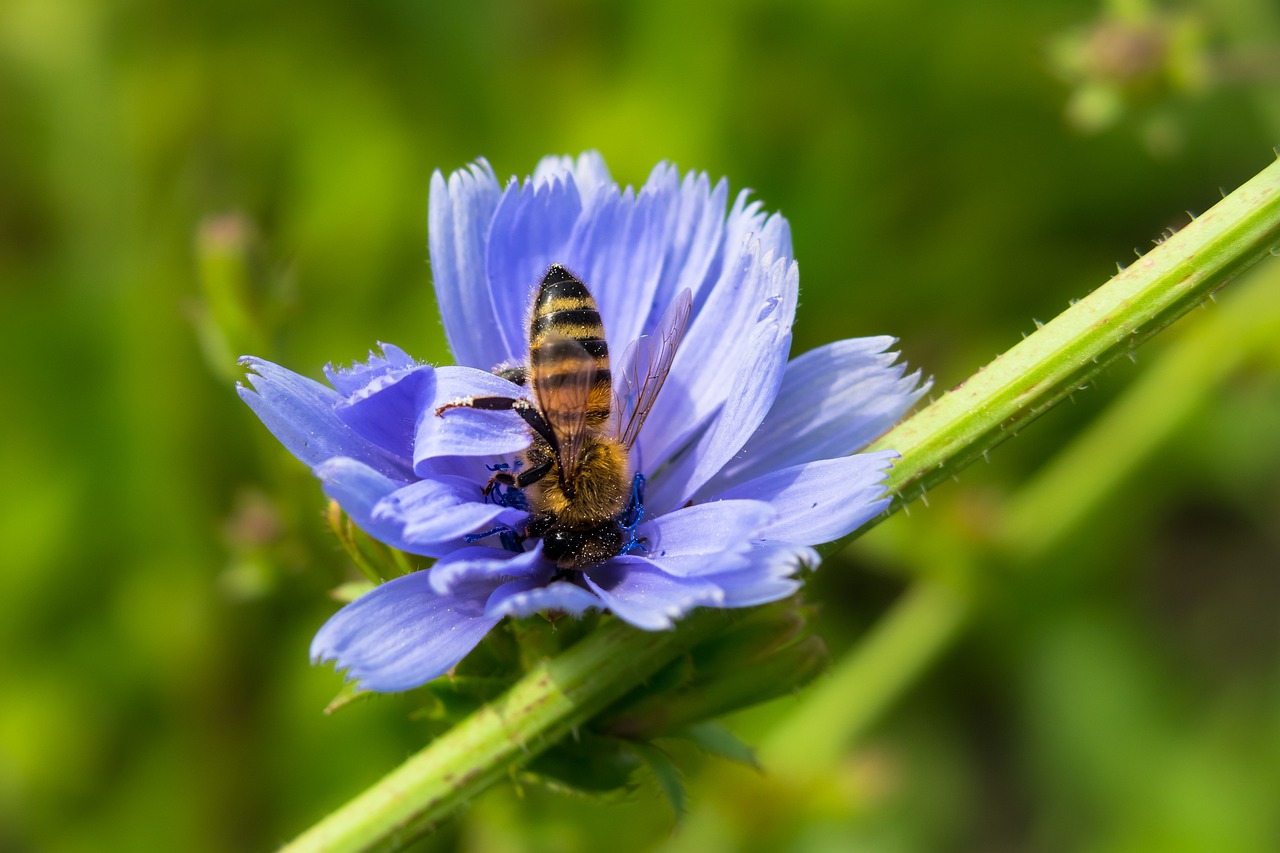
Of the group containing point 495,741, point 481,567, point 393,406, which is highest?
point 393,406

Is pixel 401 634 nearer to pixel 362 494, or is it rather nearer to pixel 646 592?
pixel 362 494

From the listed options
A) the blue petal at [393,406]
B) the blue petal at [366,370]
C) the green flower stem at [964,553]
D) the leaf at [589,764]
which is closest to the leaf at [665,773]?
the leaf at [589,764]

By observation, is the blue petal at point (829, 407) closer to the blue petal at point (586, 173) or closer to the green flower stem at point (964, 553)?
the blue petal at point (586, 173)

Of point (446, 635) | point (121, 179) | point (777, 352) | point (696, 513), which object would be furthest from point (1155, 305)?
point (121, 179)

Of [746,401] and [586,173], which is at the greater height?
[586,173]

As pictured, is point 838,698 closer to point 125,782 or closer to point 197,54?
point 125,782

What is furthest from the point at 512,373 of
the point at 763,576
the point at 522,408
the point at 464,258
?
the point at 763,576
